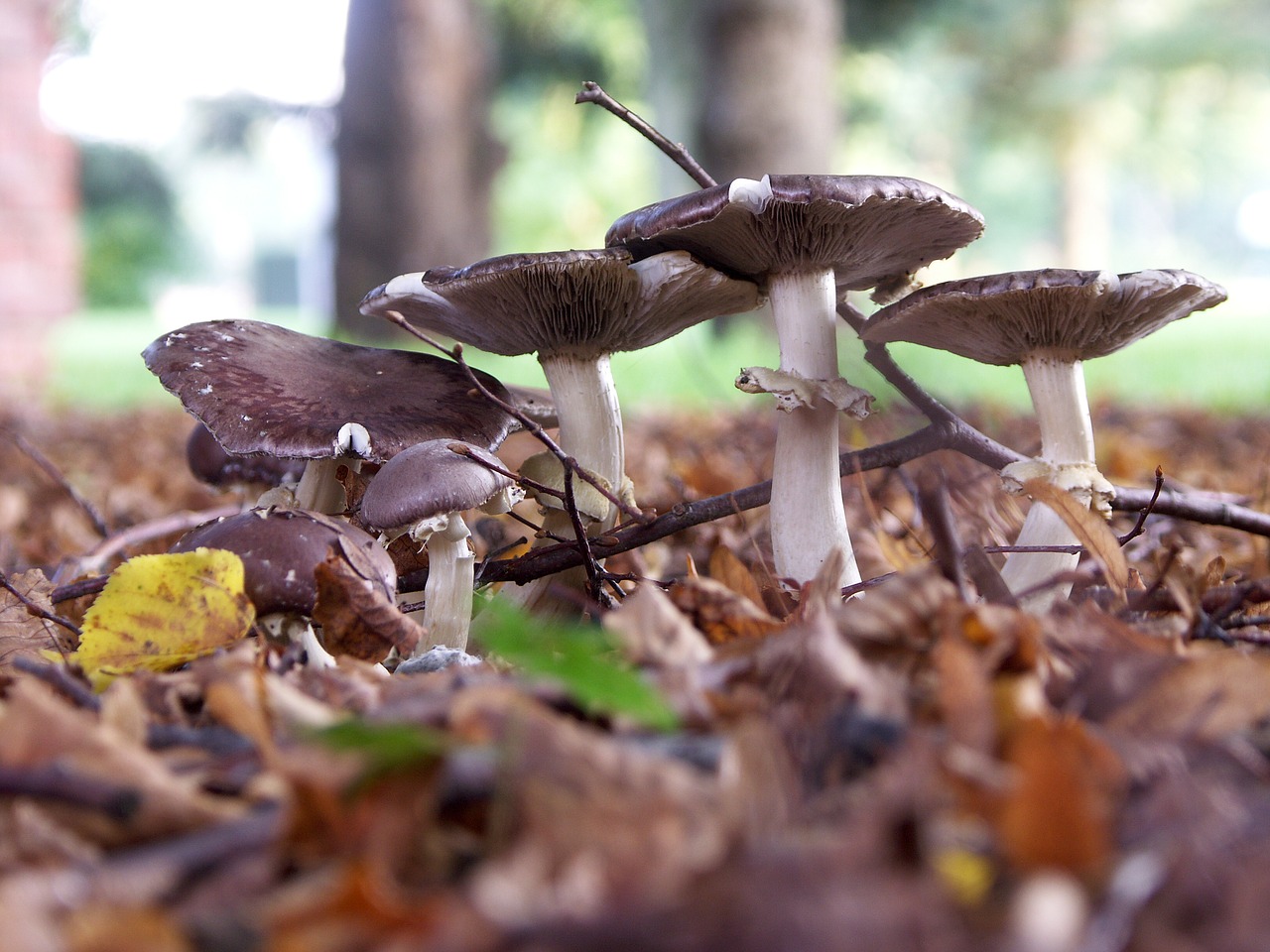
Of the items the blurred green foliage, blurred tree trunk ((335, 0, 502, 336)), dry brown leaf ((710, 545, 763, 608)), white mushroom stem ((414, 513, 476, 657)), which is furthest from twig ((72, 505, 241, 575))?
the blurred green foliage

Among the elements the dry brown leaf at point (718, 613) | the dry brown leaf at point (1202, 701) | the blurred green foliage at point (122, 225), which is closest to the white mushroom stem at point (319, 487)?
the dry brown leaf at point (718, 613)

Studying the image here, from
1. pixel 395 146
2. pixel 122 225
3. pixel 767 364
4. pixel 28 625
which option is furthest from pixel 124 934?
pixel 122 225

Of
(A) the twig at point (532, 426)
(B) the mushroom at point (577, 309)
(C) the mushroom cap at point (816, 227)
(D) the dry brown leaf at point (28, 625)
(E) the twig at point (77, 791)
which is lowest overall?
(D) the dry brown leaf at point (28, 625)

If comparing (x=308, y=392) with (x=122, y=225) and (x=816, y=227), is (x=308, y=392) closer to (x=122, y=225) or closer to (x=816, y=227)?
(x=816, y=227)

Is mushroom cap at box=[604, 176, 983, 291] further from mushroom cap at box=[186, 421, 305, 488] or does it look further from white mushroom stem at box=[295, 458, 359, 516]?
mushroom cap at box=[186, 421, 305, 488]

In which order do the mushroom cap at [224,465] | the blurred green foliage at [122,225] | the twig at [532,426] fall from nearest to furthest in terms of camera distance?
the twig at [532,426]
the mushroom cap at [224,465]
the blurred green foliage at [122,225]

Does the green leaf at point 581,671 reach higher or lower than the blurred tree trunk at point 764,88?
lower

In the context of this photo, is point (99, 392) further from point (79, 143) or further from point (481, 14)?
point (79, 143)

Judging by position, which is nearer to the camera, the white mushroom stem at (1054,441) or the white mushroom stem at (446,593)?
the white mushroom stem at (446,593)

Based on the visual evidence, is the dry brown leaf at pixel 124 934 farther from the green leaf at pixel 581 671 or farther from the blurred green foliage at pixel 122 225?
the blurred green foliage at pixel 122 225
